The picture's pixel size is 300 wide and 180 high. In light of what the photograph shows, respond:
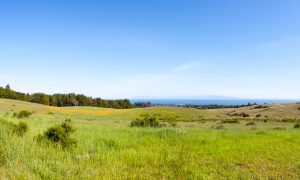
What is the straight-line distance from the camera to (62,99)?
153 meters

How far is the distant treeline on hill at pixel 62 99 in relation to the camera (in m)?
138

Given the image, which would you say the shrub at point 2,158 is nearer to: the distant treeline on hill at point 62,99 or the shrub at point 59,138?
the shrub at point 59,138

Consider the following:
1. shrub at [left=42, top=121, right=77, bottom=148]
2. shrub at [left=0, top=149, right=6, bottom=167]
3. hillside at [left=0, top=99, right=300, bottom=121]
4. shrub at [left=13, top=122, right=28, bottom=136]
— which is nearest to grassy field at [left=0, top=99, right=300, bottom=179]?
shrub at [left=0, top=149, right=6, bottom=167]

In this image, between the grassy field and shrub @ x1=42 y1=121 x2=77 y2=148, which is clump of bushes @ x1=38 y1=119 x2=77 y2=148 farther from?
the grassy field

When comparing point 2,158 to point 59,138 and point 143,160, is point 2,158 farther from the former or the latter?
point 143,160

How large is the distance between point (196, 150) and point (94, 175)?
21.4 ft

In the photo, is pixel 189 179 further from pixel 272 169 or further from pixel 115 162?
pixel 272 169

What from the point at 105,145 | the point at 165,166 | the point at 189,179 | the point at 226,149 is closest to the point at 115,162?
the point at 165,166

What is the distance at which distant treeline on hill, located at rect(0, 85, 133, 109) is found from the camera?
454ft

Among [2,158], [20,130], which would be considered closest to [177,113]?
[20,130]

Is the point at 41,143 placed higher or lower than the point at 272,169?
higher

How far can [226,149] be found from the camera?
14.2m

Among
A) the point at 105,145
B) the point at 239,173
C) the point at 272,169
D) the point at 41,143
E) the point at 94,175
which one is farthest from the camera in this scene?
the point at 105,145

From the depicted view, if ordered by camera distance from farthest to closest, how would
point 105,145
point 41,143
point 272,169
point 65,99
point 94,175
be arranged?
point 65,99 → point 105,145 → point 41,143 → point 272,169 → point 94,175
